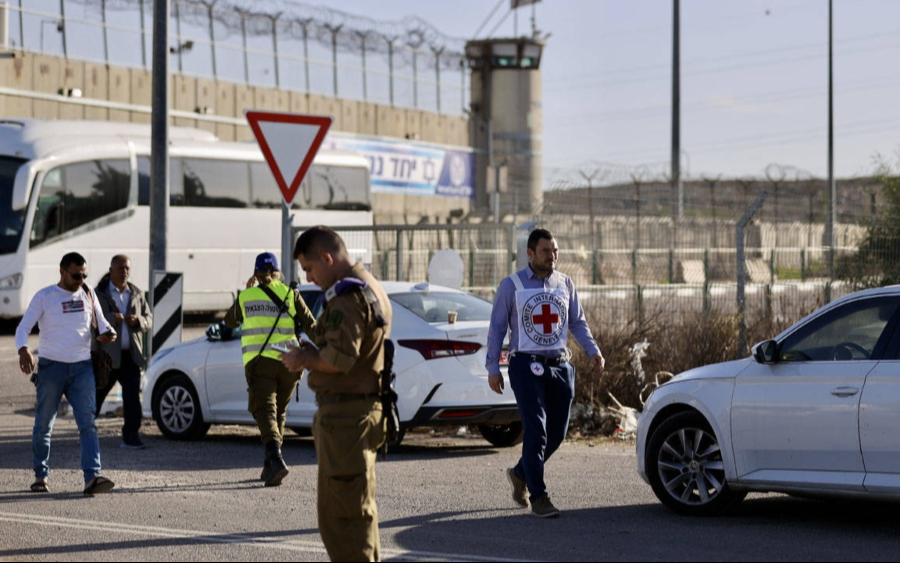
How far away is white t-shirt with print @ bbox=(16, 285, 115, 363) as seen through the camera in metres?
10.2

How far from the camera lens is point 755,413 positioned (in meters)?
8.52

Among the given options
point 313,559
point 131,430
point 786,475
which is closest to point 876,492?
point 786,475

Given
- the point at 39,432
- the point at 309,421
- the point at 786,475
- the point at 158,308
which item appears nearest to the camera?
the point at 786,475

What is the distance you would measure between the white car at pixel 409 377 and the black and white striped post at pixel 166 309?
6.40ft

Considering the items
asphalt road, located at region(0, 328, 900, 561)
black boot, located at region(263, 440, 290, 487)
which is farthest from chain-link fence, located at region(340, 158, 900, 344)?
black boot, located at region(263, 440, 290, 487)

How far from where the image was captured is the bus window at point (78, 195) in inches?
997

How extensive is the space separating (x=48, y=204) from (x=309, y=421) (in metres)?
14.6

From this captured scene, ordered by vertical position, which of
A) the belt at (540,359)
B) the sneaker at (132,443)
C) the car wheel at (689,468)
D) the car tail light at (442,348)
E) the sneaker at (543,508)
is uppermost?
the belt at (540,359)

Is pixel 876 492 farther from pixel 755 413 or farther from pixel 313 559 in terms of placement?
pixel 313 559

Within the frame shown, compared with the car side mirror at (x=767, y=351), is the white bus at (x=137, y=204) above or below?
above

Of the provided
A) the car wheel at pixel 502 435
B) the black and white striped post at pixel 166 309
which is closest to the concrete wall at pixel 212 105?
the black and white striped post at pixel 166 309

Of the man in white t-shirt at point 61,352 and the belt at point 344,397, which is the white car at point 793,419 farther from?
the man in white t-shirt at point 61,352

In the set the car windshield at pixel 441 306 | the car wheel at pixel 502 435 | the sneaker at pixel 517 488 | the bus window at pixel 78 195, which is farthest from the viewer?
the bus window at pixel 78 195

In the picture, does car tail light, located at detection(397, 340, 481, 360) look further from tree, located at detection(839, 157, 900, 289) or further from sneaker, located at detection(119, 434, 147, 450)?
tree, located at detection(839, 157, 900, 289)
